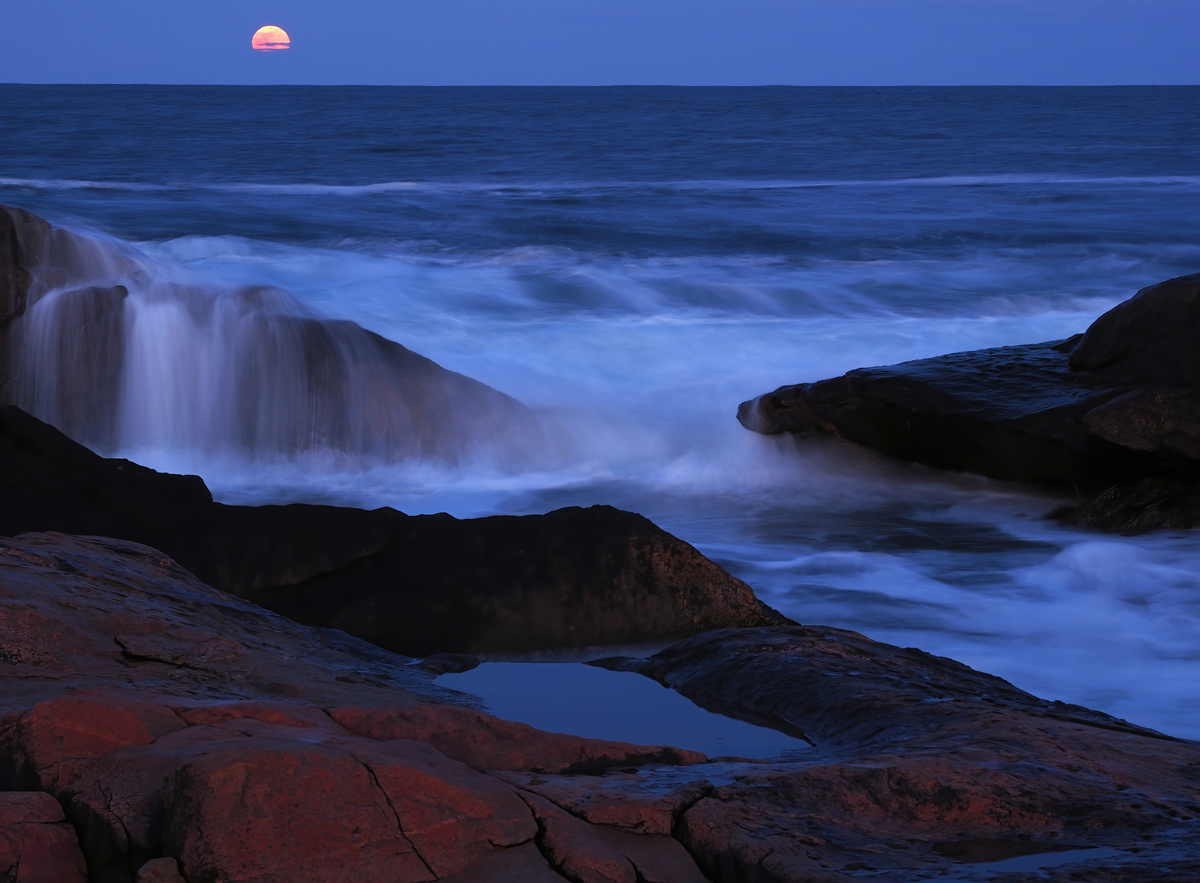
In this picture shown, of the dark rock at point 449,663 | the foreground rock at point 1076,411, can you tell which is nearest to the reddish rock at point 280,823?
the dark rock at point 449,663

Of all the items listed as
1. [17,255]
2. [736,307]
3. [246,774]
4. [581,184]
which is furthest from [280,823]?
[581,184]

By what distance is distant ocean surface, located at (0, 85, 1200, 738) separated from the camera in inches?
202

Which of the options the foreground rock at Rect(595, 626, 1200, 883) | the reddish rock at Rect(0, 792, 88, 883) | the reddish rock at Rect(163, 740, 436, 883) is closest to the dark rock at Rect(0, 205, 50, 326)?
the foreground rock at Rect(595, 626, 1200, 883)

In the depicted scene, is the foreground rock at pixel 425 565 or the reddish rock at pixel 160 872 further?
the foreground rock at pixel 425 565

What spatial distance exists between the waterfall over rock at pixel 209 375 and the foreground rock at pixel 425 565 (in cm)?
308

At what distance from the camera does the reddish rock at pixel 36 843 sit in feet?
5.35

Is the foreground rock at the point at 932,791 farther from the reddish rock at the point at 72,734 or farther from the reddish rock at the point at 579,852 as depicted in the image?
the reddish rock at the point at 72,734

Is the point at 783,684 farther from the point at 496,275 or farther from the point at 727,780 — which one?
the point at 496,275

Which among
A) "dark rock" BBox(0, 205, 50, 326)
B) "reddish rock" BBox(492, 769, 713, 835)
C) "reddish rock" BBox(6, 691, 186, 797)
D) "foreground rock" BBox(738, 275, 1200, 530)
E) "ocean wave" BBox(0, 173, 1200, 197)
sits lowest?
"reddish rock" BBox(492, 769, 713, 835)

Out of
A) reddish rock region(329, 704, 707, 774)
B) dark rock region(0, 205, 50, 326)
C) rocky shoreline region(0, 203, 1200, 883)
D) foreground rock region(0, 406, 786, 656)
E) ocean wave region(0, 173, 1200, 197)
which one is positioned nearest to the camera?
rocky shoreline region(0, 203, 1200, 883)

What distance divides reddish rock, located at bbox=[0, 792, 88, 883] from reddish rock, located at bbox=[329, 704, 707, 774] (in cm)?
53

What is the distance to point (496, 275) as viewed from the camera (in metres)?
12.8

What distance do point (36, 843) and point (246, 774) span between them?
1.01 feet

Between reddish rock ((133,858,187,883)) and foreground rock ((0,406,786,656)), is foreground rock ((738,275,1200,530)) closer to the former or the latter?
foreground rock ((0,406,786,656))
